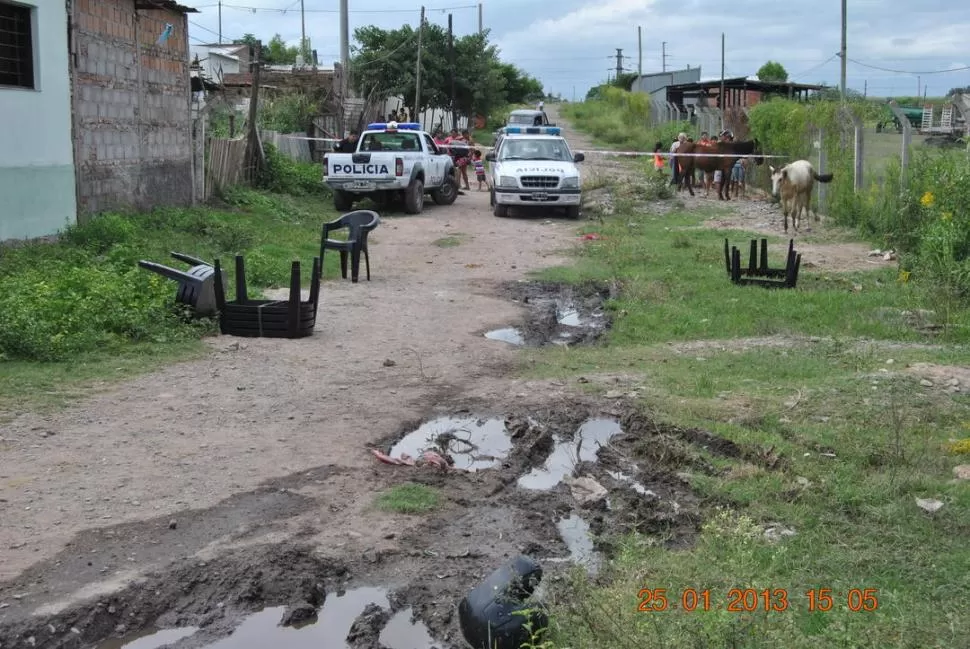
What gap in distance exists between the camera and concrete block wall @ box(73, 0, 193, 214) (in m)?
15.7

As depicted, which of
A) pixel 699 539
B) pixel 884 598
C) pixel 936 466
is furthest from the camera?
pixel 936 466

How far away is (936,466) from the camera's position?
6281 millimetres

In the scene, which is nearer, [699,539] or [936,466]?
[699,539]

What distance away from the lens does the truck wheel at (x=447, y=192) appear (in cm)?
2477

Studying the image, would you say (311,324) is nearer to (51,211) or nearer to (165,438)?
(165,438)

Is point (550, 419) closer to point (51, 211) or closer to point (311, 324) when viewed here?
point (311, 324)

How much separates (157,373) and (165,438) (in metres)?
1.78

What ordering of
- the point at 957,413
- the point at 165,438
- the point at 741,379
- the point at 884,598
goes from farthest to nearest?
the point at 741,379 → the point at 957,413 → the point at 165,438 → the point at 884,598

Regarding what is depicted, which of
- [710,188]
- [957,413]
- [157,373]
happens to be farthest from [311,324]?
[710,188]

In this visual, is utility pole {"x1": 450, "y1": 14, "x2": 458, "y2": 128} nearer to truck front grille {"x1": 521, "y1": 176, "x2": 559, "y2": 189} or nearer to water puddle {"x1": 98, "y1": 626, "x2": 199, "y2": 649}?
truck front grille {"x1": 521, "y1": 176, "x2": 559, "y2": 189}

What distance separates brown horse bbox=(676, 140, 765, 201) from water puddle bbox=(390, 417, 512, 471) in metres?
17.9

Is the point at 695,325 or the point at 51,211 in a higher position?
the point at 51,211

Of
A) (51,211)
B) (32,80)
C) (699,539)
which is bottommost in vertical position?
(699,539)

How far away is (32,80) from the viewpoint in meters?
14.3
